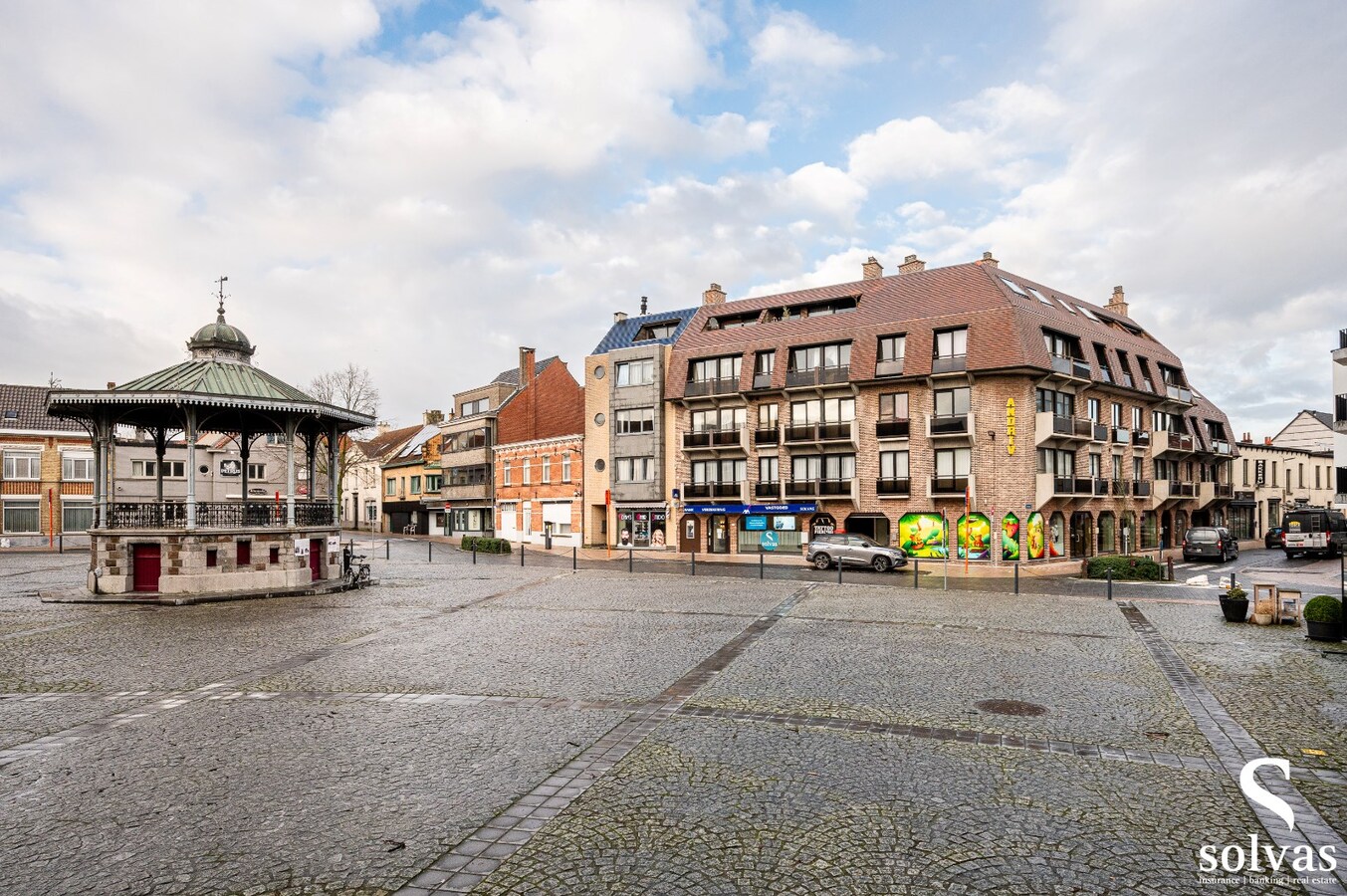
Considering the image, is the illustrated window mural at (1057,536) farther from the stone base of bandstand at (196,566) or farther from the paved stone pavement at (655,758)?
the stone base of bandstand at (196,566)

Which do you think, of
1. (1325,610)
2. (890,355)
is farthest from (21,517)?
(1325,610)

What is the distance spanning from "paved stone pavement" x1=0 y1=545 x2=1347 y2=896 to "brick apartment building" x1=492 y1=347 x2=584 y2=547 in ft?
116

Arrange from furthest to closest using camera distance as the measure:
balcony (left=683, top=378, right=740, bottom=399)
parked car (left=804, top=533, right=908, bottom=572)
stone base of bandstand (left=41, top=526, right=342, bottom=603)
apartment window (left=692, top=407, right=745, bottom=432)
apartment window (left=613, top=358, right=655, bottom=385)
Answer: apartment window (left=613, top=358, right=655, bottom=385), apartment window (left=692, top=407, right=745, bottom=432), balcony (left=683, top=378, right=740, bottom=399), parked car (left=804, top=533, right=908, bottom=572), stone base of bandstand (left=41, top=526, right=342, bottom=603)

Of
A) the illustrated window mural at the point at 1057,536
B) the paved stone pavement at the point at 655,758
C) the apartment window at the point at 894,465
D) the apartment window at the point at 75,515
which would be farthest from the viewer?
the apartment window at the point at 75,515

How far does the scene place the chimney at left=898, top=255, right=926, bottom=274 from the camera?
43.5 metres

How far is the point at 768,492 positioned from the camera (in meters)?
42.2

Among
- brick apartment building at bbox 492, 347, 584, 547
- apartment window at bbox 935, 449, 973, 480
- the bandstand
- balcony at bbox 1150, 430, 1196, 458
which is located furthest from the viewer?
brick apartment building at bbox 492, 347, 584, 547

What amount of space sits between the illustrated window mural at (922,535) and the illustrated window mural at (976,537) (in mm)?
851

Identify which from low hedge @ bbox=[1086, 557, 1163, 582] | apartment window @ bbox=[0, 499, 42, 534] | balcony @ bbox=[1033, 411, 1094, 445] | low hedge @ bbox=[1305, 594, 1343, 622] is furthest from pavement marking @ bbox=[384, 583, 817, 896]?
apartment window @ bbox=[0, 499, 42, 534]

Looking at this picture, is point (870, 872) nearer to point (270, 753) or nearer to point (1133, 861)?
point (1133, 861)

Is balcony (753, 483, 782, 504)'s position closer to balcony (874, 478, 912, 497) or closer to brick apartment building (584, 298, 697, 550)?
balcony (874, 478, 912, 497)


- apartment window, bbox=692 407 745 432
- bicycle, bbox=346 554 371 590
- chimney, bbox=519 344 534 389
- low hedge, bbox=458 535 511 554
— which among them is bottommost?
Answer: low hedge, bbox=458 535 511 554

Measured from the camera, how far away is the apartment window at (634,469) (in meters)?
46.6

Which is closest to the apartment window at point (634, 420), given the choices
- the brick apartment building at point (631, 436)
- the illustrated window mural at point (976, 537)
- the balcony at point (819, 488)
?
the brick apartment building at point (631, 436)
